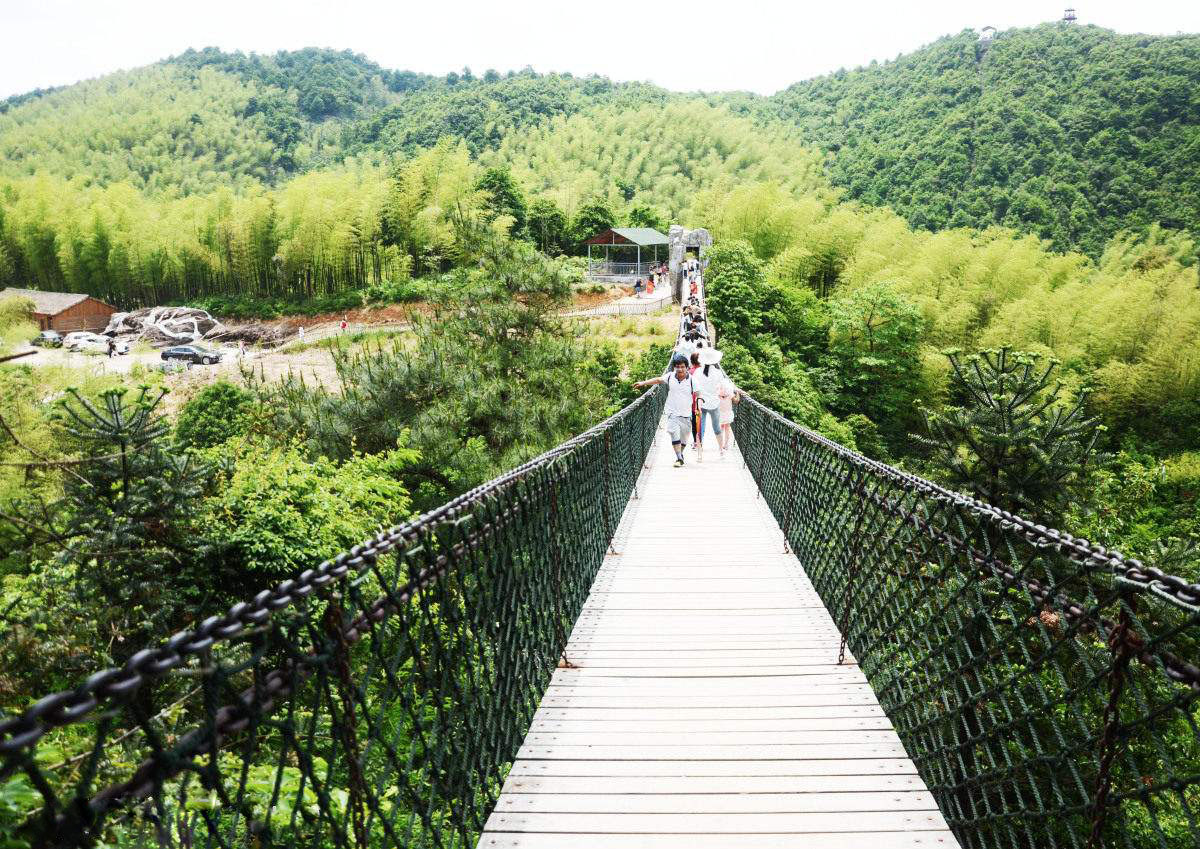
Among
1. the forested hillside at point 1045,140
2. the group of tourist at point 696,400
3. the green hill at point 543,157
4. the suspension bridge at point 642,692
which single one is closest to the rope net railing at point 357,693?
the suspension bridge at point 642,692

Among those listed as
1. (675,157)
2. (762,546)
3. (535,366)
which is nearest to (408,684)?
(762,546)

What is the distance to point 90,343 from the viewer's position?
35.2m

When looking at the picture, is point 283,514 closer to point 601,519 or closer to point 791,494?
point 601,519

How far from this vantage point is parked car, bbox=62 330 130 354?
110 feet

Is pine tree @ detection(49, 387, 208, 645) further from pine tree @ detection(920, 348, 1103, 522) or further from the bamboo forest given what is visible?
pine tree @ detection(920, 348, 1103, 522)

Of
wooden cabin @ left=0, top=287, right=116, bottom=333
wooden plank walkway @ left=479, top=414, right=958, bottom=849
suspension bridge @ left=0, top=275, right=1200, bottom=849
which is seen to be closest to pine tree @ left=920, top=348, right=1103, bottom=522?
suspension bridge @ left=0, top=275, right=1200, bottom=849

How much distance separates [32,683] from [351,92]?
137 metres

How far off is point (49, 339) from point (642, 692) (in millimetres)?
43508

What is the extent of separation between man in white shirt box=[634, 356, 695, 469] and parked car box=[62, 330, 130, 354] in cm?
3582

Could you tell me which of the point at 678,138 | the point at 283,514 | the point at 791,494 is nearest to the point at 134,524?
the point at 283,514

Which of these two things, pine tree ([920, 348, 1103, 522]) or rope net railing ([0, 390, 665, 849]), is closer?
rope net railing ([0, 390, 665, 849])

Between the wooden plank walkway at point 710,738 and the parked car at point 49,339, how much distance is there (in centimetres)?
3995

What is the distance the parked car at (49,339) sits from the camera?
110 ft

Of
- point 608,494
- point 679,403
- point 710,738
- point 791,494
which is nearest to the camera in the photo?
point 710,738
